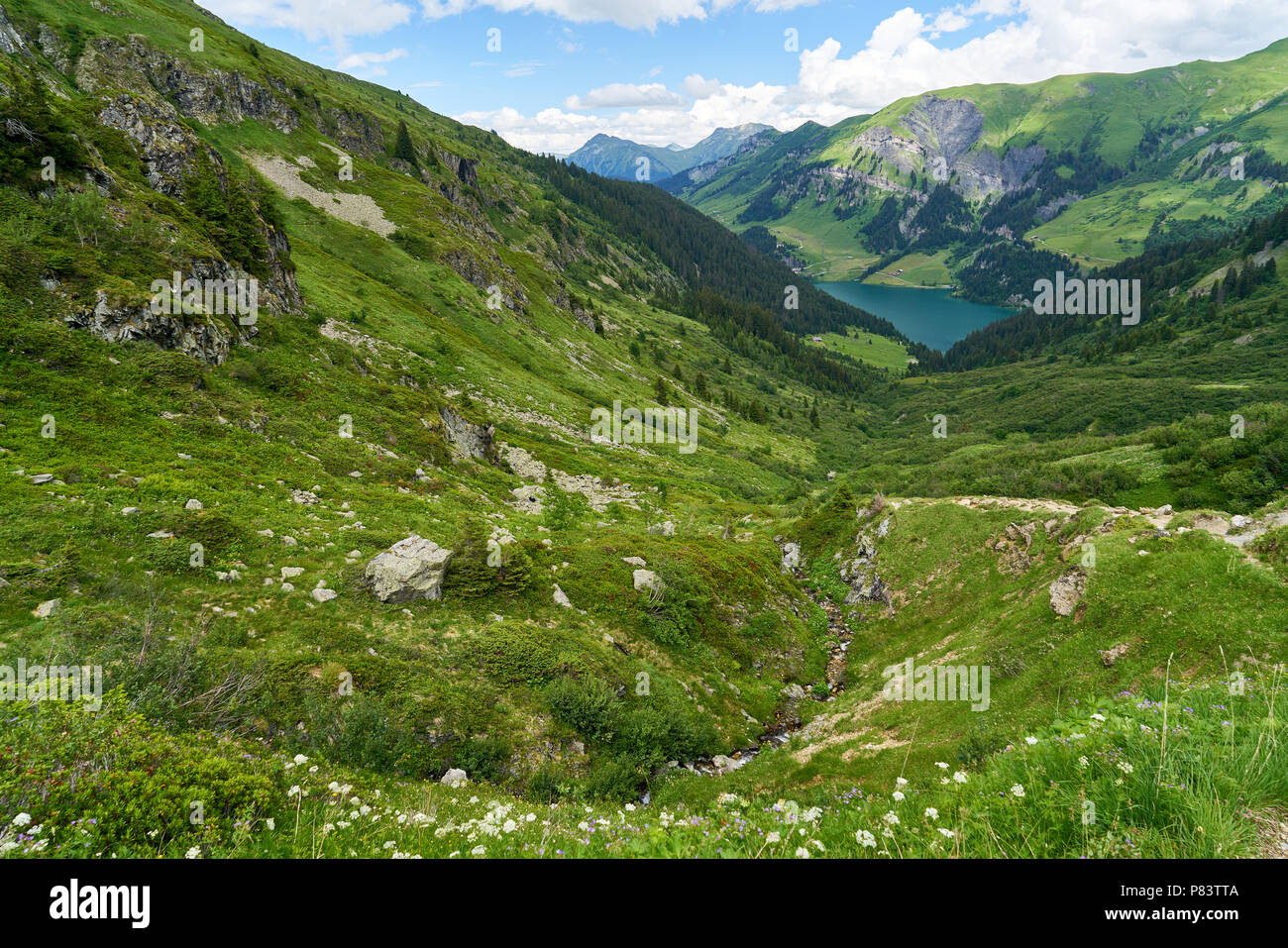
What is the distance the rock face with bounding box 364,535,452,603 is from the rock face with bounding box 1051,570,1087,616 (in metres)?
21.3

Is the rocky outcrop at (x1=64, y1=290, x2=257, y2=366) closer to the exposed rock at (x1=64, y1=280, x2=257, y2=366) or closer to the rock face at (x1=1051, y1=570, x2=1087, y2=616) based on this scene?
the exposed rock at (x1=64, y1=280, x2=257, y2=366)

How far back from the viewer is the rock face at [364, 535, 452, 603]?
51.4 feet

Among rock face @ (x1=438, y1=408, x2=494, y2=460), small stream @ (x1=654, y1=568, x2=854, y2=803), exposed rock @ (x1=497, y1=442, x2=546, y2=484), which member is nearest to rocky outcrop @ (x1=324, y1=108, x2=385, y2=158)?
exposed rock @ (x1=497, y1=442, x2=546, y2=484)

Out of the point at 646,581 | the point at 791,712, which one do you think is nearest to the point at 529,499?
the point at 646,581

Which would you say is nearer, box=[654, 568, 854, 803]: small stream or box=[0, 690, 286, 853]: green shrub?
box=[0, 690, 286, 853]: green shrub

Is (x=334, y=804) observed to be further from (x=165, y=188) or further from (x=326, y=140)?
(x=326, y=140)

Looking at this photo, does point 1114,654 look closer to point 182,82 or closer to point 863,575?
point 863,575

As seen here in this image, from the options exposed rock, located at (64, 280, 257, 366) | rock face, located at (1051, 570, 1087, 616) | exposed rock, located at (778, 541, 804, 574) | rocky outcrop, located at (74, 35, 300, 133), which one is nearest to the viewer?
rock face, located at (1051, 570, 1087, 616)

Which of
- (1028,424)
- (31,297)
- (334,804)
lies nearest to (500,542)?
(334,804)

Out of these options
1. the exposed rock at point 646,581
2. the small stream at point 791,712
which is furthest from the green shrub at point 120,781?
the exposed rock at point 646,581

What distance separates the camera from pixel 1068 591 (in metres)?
18.2

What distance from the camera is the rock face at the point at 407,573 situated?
1566 centimetres
